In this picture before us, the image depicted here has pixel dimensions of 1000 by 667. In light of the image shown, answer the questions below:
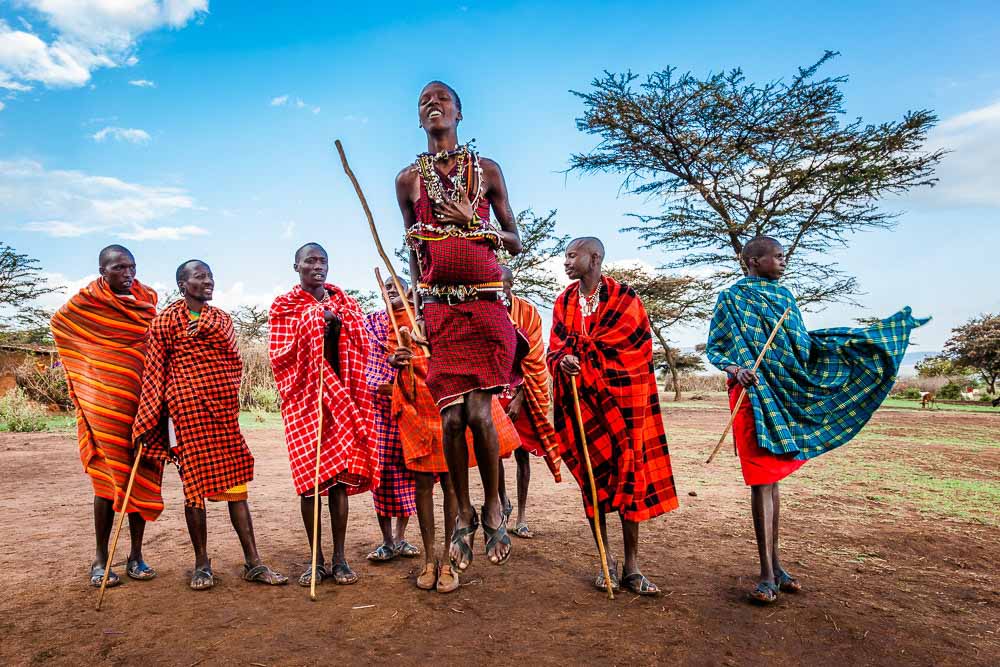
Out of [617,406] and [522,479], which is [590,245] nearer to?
[617,406]

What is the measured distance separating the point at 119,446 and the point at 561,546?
11.0ft

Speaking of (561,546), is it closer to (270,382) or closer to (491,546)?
(491,546)

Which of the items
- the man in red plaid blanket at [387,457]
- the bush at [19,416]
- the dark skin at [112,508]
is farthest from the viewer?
the bush at [19,416]

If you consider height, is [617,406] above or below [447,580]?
above

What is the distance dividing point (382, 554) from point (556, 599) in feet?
5.15

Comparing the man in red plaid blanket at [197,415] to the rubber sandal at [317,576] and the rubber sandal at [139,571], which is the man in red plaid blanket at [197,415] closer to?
the rubber sandal at [317,576]

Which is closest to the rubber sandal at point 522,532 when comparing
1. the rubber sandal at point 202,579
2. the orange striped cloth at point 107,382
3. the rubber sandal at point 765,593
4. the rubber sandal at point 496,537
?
the rubber sandal at point 496,537

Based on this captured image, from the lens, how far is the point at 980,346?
26.9 m

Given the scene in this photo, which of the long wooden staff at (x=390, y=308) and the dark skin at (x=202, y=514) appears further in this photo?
the dark skin at (x=202, y=514)

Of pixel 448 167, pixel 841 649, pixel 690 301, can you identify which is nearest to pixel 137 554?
pixel 448 167

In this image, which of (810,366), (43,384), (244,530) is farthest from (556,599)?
(43,384)

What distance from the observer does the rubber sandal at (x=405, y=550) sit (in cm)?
534

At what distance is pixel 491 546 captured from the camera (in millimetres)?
3914

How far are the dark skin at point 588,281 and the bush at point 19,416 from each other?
1503cm
